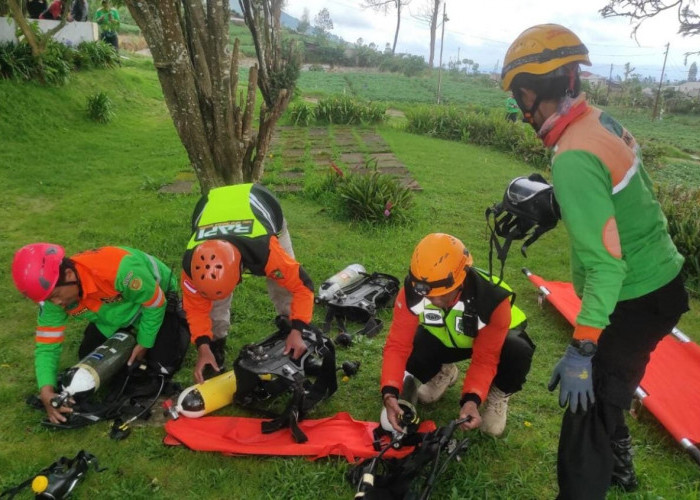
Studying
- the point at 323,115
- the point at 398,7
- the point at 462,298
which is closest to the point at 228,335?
the point at 462,298

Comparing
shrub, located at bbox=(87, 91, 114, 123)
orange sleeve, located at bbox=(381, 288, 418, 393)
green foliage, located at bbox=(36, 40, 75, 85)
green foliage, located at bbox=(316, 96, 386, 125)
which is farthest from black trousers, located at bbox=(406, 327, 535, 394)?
green foliage, located at bbox=(316, 96, 386, 125)

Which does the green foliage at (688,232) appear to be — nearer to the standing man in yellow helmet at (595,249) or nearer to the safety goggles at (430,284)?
the standing man in yellow helmet at (595,249)

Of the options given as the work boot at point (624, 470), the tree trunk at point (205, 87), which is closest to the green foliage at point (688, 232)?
the work boot at point (624, 470)

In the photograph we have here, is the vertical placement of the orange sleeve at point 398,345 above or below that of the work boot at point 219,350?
above

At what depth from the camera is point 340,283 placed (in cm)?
460

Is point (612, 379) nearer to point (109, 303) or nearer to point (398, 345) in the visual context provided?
point (398, 345)

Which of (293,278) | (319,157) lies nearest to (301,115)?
(319,157)

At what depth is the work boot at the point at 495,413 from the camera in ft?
9.86

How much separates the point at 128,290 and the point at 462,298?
81.6 inches

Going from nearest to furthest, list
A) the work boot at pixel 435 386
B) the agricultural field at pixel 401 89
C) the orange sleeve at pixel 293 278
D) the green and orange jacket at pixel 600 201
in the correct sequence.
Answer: the green and orange jacket at pixel 600 201 < the orange sleeve at pixel 293 278 < the work boot at pixel 435 386 < the agricultural field at pixel 401 89

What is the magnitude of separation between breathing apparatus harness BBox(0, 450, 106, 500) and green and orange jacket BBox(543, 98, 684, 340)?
8.37 feet

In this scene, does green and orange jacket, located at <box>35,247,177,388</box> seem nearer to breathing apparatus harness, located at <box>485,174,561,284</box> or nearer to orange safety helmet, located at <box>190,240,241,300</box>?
orange safety helmet, located at <box>190,240,241,300</box>

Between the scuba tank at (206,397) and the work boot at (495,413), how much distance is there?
1597mm

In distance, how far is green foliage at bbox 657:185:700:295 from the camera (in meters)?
5.19
